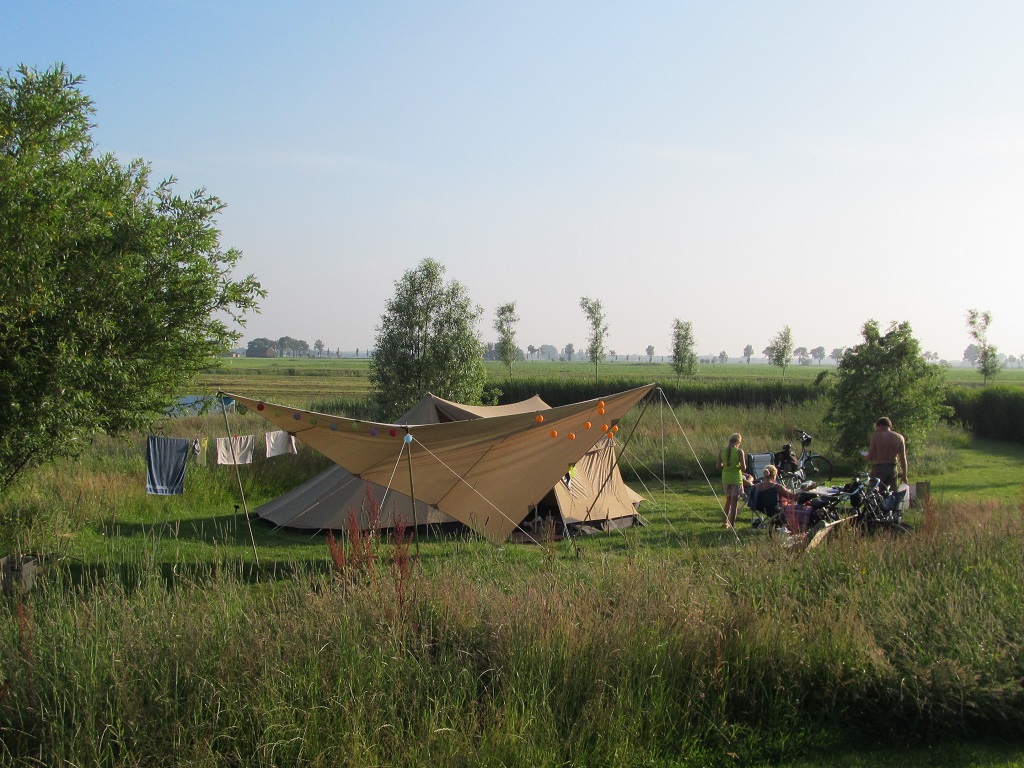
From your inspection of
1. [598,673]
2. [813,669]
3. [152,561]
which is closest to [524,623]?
[598,673]

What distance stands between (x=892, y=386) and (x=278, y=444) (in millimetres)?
10236

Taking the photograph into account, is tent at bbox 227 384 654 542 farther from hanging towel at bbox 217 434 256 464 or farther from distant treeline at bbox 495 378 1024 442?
distant treeline at bbox 495 378 1024 442

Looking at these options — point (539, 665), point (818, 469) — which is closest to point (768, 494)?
point (539, 665)

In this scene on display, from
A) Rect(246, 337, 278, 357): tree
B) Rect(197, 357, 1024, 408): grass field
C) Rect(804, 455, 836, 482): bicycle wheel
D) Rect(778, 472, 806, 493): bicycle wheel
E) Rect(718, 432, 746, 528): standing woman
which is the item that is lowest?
Rect(804, 455, 836, 482): bicycle wheel

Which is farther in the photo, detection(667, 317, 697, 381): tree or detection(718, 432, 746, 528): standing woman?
detection(667, 317, 697, 381): tree

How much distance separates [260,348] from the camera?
163750 mm

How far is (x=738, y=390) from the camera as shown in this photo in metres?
29.5

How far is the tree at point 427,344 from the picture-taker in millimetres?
17203

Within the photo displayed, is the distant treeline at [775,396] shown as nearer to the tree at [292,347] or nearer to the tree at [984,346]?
the tree at [984,346]

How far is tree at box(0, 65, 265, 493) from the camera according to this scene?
6.51 m

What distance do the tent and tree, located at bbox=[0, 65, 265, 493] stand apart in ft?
4.16

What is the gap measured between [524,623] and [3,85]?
6952mm

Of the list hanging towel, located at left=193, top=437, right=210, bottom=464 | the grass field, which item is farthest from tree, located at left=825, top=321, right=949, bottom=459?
hanging towel, located at left=193, top=437, right=210, bottom=464

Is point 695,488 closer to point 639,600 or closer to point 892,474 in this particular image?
point 892,474
